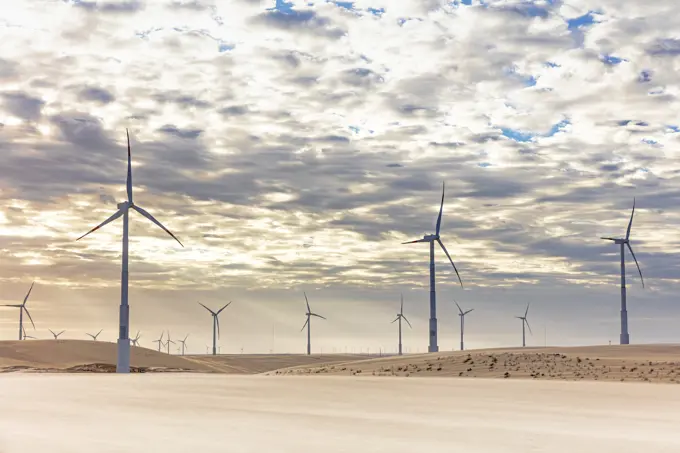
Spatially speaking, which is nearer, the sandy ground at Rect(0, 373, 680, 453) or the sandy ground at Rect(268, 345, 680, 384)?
the sandy ground at Rect(0, 373, 680, 453)

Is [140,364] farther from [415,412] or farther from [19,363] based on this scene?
[415,412]

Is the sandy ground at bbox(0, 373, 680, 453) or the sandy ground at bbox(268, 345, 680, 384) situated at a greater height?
the sandy ground at bbox(268, 345, 680, 384)

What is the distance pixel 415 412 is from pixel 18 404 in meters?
13.2

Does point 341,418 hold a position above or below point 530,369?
below

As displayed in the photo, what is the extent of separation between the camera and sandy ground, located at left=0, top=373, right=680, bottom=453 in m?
17.3

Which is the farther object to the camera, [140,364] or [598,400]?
[140,364]

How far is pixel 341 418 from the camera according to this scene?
78.3 ft

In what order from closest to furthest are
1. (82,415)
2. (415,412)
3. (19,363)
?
(82,415) → (415,412) → (19,363)

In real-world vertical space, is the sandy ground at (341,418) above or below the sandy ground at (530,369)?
below

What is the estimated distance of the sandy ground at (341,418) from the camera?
17344 millimetres

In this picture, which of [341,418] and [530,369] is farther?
[530,369]

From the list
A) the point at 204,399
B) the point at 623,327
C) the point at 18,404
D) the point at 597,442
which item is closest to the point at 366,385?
the point at 204,399

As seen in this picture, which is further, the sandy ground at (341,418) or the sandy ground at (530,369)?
the sandy ground at (530,369)

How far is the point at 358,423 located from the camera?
2238cm
